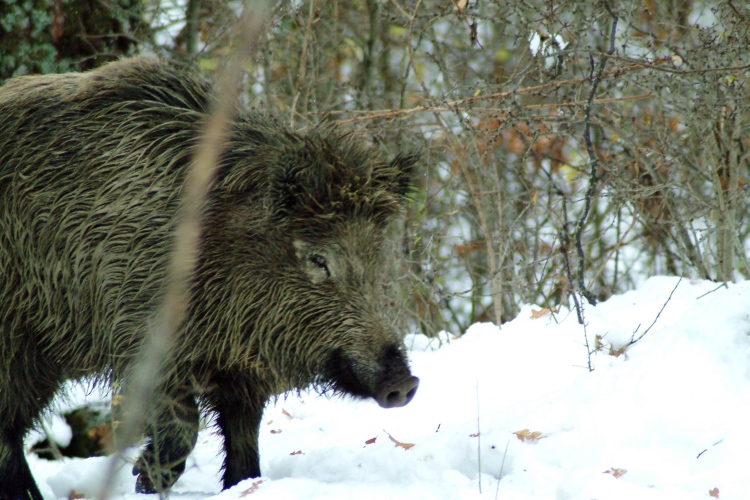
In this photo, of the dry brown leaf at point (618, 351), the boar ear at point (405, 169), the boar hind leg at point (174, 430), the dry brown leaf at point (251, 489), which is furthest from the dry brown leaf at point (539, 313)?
the dry brown leaf at point (251, 489)

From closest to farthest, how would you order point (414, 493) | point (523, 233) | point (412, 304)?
point (414, 493) → point (523, 233) → point (412, 304)

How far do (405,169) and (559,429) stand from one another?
4.77 feet

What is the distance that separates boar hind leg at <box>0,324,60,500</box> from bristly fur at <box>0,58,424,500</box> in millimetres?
12

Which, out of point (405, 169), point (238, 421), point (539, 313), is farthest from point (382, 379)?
point (539, 313)

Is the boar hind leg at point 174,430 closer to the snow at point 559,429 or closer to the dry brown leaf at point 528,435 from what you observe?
the snow at point 559,429

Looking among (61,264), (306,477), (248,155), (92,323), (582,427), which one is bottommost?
(306,477)

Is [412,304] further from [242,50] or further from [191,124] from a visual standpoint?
[242,50]

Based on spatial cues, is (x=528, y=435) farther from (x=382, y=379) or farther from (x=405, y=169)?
(x=405, y=169)

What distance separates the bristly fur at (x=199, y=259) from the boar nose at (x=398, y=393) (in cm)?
17

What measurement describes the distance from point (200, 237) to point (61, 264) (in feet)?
2.13

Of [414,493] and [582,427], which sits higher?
[582,427]

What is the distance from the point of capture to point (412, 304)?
8.57 metres

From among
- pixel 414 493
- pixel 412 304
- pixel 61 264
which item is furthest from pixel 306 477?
pixel 412 304

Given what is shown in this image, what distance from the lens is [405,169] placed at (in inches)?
163
